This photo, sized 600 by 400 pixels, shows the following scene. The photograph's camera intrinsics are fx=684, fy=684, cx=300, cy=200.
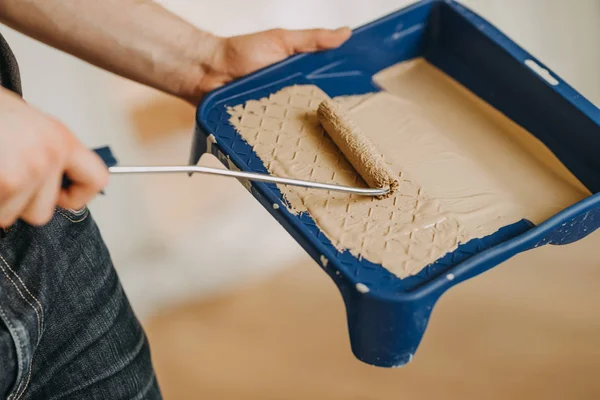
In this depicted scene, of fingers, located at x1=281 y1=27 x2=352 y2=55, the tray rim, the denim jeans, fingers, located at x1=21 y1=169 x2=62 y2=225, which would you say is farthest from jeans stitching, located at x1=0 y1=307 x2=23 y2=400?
fingers, located at x1=281 y1=27 x2=352 y2=55

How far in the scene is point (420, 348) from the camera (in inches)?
38.2

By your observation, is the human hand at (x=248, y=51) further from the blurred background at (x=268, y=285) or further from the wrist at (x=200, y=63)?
the blurred background at (x=268, y=285)

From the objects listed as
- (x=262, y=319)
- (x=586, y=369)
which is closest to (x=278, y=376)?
(x=262, y=319)

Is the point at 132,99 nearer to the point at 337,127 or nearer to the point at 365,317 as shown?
the point at 337,127

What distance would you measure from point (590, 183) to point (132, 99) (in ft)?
1.79

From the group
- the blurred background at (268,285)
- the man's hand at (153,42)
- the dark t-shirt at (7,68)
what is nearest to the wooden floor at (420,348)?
the blurred background at (268,285)

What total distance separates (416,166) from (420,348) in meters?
0.42

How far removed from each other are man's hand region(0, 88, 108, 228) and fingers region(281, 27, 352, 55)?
1.03 ft

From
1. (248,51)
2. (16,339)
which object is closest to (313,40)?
(248,51)

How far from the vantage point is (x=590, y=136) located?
63cm

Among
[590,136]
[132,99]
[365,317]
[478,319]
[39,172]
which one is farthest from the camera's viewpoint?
[478,319]

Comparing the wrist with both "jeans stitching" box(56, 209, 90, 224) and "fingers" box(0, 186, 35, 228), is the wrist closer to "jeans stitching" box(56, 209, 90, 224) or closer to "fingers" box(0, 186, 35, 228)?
"jeans stitching" box(56, 209, 90, 224)

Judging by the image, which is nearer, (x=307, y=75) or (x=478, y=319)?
(x=307, y=75)

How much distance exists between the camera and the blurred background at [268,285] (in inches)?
35.0
